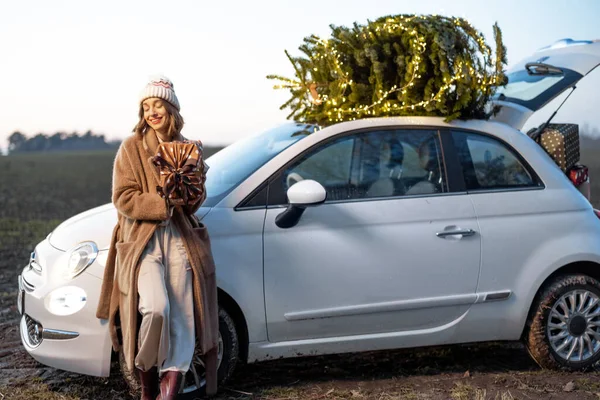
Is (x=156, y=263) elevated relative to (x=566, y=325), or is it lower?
elevated

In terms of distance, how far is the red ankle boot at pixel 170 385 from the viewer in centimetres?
428

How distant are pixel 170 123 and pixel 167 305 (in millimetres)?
906

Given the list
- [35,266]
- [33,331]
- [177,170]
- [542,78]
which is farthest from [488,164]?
[33,331]

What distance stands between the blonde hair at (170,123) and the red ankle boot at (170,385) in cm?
120

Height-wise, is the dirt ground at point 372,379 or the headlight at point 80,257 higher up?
the headlight at point 80,257

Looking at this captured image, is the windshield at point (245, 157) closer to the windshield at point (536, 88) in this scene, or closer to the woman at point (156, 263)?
the woman at point (156, 263)

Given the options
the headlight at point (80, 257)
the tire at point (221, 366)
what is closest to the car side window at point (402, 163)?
the tire at point (221, 366)

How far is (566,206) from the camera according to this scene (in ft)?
18.0

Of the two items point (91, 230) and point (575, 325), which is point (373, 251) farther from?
point (91, 230)

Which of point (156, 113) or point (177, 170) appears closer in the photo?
point (177, 170)

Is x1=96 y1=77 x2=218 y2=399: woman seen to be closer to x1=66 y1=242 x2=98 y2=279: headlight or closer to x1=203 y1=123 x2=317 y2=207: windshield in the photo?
x1=66 y1=242 x2=98 y2=279: headlight

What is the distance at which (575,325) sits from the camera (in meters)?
5.48

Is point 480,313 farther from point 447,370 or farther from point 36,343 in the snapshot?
point 36,343

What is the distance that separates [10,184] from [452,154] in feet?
86.0
